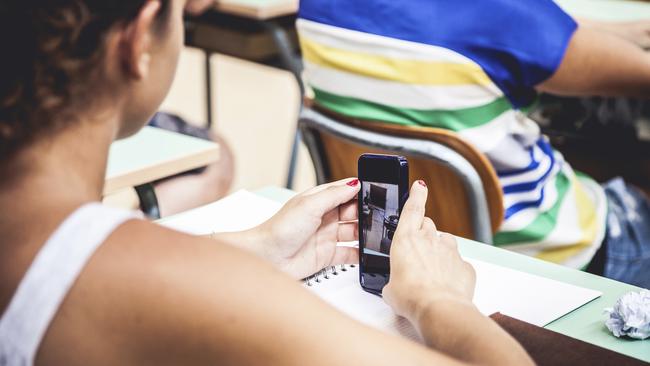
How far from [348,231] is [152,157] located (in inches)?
24.8

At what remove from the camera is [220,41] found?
3570mm

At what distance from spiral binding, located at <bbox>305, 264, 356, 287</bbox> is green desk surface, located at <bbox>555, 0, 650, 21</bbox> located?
63.6 inches

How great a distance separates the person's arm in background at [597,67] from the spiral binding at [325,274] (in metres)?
0.63

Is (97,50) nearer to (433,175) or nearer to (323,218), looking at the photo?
(323,218)

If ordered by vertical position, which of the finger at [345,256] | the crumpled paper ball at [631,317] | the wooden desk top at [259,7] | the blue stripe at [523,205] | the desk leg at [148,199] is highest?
the crumpled paper ball at [631,317]

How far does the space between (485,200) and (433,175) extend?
10 centimetres

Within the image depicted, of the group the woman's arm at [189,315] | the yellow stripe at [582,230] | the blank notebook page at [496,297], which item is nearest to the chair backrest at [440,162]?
the yellow stripe at [582,230]

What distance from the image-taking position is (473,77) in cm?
→ 153

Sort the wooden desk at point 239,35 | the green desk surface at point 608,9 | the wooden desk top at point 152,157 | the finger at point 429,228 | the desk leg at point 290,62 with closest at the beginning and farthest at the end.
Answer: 1. the finger at point 429,228
2. the wooden desk top at point 152,157
3. the green desk surface at point 608,9
4. the desk leg at point 290,62
5. the wooden desk at point 239,35

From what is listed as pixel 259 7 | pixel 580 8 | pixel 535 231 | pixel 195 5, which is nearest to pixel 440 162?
pixel 535 231

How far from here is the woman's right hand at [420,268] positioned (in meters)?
0.91

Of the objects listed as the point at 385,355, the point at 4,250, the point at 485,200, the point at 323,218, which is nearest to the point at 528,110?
the point at 485,200

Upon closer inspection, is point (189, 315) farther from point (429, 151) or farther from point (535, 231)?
point (535, 231)

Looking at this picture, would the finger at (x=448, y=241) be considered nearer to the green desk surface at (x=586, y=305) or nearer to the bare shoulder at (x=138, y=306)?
the green desk surface at (x=586, y=305)
